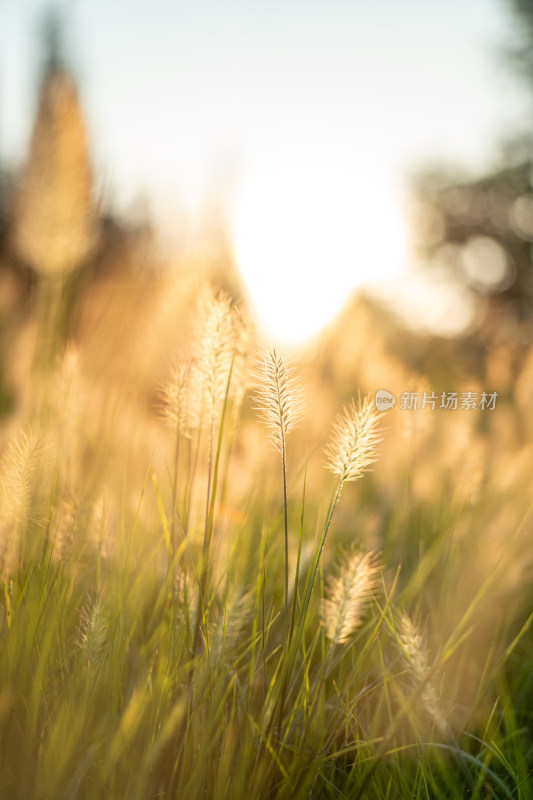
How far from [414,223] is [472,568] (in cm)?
1679

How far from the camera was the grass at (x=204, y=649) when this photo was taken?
0.92 m

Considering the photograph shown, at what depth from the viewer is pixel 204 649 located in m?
1.08

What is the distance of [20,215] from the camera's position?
4.90ft

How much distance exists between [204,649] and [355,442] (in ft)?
1.62

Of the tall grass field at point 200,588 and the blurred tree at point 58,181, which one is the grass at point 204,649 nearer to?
the tall grass field at point 200,588

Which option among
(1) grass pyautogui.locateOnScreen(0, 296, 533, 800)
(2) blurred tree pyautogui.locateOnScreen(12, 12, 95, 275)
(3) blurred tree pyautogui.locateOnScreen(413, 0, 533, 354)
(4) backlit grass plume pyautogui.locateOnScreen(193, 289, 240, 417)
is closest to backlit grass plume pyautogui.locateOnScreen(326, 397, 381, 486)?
(1) grass pyautogui.locateOnScreen(0, 296, 533, 800)

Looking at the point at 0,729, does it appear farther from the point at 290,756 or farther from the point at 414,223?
the point at 414,223

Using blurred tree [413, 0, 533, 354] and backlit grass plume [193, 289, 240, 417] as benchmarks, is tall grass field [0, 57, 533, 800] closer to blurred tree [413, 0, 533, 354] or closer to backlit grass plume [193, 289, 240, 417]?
backlit grass plume [193, 289, 240, 417]

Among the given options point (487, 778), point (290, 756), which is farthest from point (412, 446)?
point (290, 756)

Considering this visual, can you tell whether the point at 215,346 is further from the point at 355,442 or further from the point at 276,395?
the point at 355,442

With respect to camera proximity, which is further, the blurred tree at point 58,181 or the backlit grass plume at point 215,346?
the blurred tree at point 58,181

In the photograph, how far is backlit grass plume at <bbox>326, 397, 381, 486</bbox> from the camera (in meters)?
0.91
